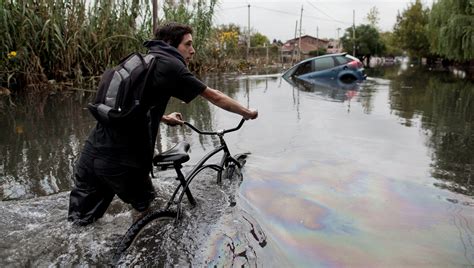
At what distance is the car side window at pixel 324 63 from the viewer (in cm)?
1927

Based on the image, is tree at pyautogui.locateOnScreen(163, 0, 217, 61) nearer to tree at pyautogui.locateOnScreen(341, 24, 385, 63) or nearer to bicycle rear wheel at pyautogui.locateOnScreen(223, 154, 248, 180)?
bicycle rear wheel at pyautogui.locateOnScreen(223, 154, 248, 180)

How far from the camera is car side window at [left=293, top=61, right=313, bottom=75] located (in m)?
20.5

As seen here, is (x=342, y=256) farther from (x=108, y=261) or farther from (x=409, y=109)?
(x=409, y=109)

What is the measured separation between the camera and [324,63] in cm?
1970

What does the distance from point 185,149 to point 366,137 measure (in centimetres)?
465

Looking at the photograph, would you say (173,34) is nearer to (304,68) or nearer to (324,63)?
(324,63)

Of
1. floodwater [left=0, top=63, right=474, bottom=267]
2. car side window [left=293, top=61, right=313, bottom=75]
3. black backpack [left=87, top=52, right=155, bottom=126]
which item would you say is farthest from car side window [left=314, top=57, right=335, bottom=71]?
black backpack [left=87, top=52, right=155, bottom=126]

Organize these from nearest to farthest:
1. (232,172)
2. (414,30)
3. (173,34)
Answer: (173,34)
(232,172)
(414,30)

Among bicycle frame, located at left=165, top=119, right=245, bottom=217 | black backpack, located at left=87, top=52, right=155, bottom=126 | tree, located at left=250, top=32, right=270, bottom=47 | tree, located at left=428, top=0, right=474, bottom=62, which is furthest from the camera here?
tree, located at left=250, top=32, right=270, bottom=47

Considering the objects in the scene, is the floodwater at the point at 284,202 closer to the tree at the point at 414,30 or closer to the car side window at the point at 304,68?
the car side window at the point at 304,68

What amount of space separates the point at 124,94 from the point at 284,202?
200cm

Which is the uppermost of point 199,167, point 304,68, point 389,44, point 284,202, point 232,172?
point 389,44

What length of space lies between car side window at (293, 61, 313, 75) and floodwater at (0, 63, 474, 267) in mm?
12513

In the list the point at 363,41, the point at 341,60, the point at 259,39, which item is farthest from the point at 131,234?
the point at 259,39
